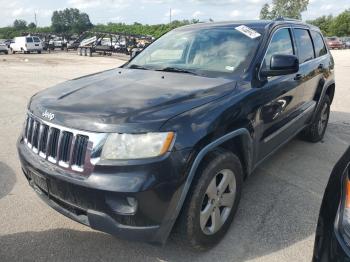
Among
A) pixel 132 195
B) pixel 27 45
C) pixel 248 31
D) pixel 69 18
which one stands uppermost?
pixel 69 18

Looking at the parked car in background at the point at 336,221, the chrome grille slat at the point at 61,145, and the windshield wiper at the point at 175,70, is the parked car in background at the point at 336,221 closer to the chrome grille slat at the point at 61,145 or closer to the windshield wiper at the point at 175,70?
the chrome grille slat at the point at 61,145

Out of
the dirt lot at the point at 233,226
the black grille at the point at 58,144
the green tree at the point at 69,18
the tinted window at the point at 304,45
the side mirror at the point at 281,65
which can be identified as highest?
the green tree at the point at 69,18

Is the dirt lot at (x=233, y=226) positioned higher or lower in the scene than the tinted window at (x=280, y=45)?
lower

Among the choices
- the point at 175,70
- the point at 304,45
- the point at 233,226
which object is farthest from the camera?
the point at 304,45

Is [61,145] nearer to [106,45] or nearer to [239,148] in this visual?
[239,148]

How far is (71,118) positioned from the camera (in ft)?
8.04

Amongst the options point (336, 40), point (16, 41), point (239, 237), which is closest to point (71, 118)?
point (239, 237)

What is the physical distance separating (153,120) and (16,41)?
41100 millimetres

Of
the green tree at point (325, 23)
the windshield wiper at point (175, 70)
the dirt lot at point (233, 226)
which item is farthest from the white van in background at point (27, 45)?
the green tree at point (325, 23)

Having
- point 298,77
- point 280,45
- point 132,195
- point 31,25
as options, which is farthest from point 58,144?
point 31,25

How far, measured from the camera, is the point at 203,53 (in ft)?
12.1

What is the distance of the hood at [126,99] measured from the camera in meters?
2.34

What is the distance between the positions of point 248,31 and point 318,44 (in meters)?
1.99

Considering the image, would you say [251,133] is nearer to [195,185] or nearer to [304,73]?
[195,185]
